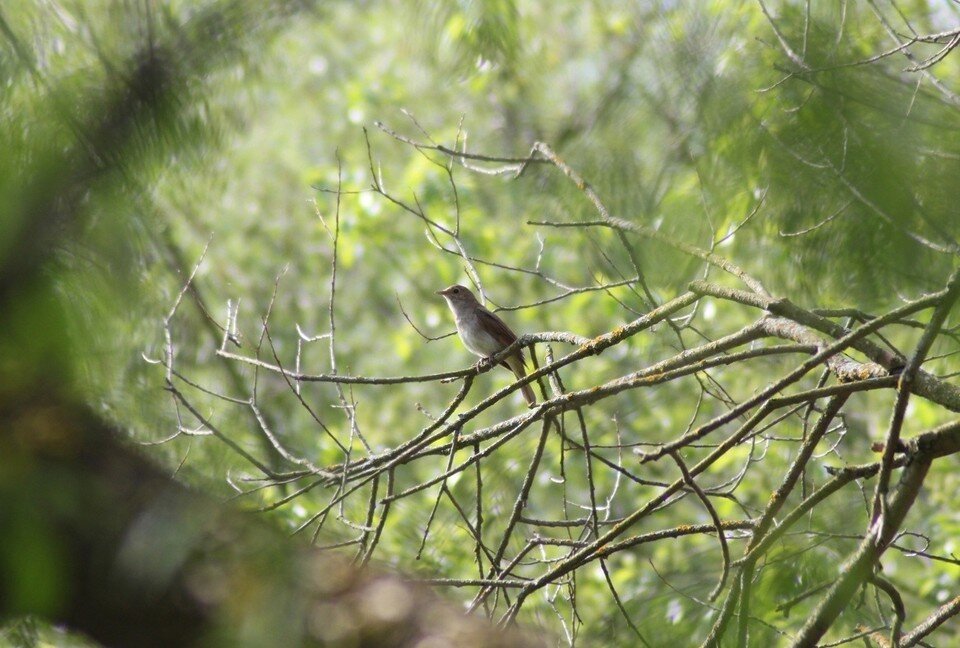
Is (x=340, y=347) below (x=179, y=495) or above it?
above

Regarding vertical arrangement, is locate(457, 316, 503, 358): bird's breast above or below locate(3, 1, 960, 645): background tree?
above

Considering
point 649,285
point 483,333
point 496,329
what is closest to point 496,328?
point 496,329

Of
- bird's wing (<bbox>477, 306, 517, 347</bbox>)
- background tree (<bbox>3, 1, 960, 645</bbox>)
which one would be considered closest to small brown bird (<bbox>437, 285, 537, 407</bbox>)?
bird's wing (<bbox>477, 306, 517, 347</bbox>)

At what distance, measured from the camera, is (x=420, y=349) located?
13742 millimetres

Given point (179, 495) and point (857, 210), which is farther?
point (857, 210)

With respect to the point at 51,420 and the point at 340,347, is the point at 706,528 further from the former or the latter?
the point at 340,347

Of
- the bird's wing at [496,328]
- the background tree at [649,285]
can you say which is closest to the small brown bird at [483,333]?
the bird's wing at [496,328]

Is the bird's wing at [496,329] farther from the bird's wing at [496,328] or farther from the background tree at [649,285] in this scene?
the background tree at [649,285]

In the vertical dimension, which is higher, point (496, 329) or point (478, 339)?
point (496, 329)

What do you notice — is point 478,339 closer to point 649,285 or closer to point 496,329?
point 496,329

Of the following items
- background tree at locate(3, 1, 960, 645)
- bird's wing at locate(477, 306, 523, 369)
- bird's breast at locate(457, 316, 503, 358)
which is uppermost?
bird's wing at locate(477, 306, 523, 369)

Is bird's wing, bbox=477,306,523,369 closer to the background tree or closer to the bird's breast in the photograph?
the bird's breast

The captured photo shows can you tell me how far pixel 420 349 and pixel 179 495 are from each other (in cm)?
1284

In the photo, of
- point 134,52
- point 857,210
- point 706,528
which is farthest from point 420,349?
point 134,52
